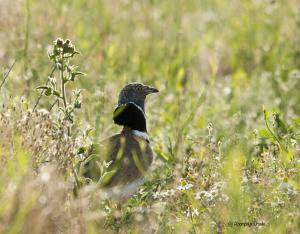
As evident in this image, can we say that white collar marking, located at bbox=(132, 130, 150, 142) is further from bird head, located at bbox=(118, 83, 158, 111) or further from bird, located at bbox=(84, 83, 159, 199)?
bird head, located at bbox=(118, 83, 158, 111)

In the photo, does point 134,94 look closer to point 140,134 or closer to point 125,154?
point 140,134

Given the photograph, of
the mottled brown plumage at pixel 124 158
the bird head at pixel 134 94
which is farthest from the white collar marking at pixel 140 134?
the bird head at pixel 134 94

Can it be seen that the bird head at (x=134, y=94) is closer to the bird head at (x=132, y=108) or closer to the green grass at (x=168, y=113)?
the bird head at (x=132, y=108)

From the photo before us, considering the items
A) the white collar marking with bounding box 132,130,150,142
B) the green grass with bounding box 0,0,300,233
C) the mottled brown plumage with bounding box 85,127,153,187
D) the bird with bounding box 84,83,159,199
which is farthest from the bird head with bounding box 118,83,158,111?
the mottled brown plumage with bounding box 85,127,153,187

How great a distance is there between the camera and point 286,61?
8914mm

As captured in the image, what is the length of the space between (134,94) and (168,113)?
1.15 m

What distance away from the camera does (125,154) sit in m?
5.67

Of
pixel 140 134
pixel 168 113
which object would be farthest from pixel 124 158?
pixel 168 113

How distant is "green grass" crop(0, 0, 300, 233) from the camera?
4.43 meters

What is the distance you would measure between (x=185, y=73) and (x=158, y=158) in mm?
2545

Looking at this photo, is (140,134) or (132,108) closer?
(140,134)

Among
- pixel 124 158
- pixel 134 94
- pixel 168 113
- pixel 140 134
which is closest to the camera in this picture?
pixel 124 158

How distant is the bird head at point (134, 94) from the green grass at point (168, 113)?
0.17 m

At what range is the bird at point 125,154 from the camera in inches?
206
